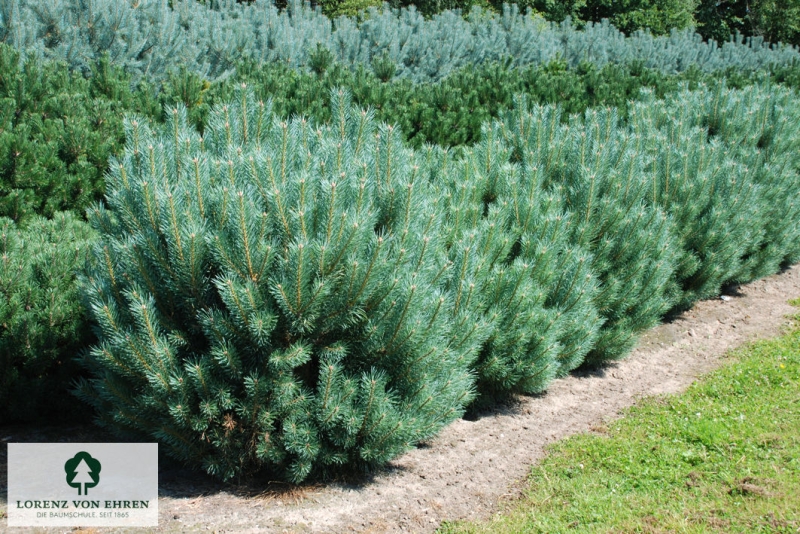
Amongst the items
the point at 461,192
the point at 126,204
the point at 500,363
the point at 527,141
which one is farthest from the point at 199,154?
the point at 527,141

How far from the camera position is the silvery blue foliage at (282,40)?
7934 millimetres

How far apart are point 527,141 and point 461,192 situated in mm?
1367

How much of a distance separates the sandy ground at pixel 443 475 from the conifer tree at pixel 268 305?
18cm

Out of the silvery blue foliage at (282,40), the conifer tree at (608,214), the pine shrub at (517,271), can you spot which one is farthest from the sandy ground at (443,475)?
the silvery blue foliage at (282,40)

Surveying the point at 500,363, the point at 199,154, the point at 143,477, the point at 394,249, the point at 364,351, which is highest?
the point at 199,154

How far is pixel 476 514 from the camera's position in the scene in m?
4.05

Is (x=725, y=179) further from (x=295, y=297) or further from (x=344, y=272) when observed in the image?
(x=295, y=297)

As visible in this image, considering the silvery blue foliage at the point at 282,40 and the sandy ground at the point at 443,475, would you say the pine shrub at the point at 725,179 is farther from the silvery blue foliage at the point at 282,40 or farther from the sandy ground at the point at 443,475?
the silvery blue foliage at the point at 282,40

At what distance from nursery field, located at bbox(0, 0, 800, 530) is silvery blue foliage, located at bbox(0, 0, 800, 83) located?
0.27ft

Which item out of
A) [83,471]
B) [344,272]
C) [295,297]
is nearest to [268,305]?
[295,297]

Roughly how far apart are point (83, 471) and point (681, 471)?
3.33 metres

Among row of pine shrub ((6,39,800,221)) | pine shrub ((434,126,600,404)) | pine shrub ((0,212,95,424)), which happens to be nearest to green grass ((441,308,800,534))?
pine shrub ((434,126,600,404))

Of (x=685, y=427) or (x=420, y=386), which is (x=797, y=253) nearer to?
(x=685, y=427)

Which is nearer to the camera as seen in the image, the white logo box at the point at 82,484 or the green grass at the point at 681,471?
the white logo box at the point at 82,484
